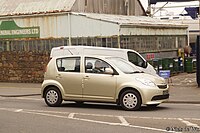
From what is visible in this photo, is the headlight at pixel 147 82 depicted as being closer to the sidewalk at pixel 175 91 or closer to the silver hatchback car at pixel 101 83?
the silver hatchback car at pixel 101 83

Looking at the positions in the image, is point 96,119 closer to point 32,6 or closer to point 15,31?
point 15,31

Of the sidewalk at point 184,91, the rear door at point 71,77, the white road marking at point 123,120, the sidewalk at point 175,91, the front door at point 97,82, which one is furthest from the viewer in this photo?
the sidewalk at point 175,91

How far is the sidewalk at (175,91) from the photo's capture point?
17.7 metres

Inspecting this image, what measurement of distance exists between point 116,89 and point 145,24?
1485cm

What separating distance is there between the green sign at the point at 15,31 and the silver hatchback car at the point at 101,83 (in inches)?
517

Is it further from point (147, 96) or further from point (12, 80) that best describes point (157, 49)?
point (147, 96)

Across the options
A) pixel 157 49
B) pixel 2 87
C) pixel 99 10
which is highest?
pixel 99 10

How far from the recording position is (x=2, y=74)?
A: 29.2 metres

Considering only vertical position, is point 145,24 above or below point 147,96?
above

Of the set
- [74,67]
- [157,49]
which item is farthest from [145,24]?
[74,67]

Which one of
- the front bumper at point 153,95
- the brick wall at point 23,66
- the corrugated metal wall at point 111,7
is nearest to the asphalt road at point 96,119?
the front bumper at point 153,95

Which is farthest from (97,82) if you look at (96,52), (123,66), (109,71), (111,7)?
(111,7)

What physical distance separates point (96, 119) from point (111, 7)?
62.4ft

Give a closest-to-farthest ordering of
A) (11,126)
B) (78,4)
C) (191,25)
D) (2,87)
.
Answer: (11,126)
(2,87)
(78,4)
(191,25)
